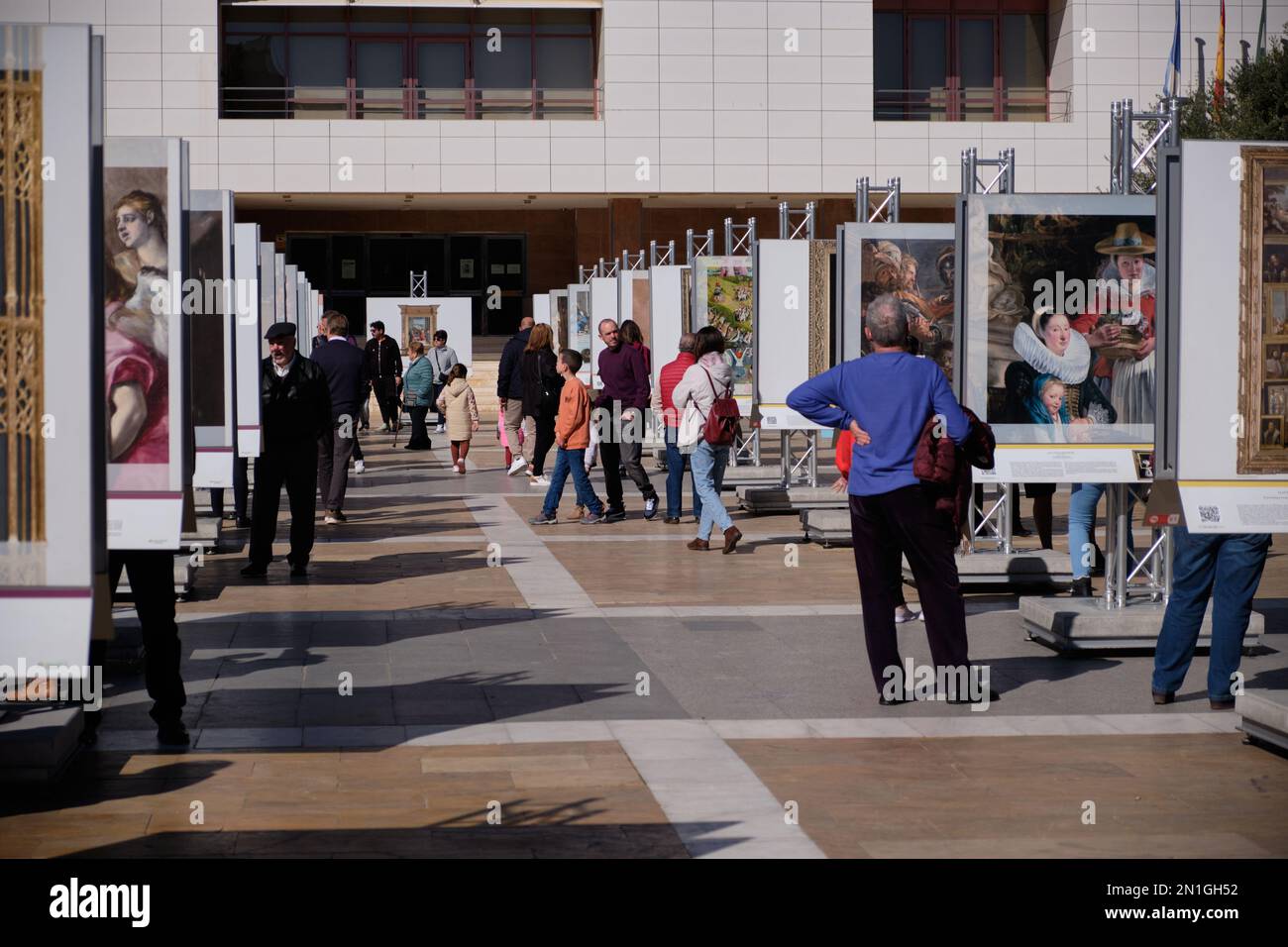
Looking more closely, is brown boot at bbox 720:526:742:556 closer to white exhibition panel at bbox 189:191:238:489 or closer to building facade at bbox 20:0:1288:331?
white exhibition panel at bbox 189:191:238:489

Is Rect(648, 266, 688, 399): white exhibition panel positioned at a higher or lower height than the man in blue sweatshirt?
higher

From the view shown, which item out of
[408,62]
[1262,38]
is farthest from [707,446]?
[408,62]

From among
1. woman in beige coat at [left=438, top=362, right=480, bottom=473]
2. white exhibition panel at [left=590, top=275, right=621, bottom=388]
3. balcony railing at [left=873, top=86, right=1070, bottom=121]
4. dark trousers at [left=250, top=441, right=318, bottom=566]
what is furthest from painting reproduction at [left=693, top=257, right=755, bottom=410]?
balcony railing at [left=873, top=86, right=1070, bottom=121]

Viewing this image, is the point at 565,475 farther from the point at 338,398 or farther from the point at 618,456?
the point at 338,398

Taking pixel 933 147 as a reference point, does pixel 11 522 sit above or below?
below

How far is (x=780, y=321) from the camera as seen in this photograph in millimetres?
18797

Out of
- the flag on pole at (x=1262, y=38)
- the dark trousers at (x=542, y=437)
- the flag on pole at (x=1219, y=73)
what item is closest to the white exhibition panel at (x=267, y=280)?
the dark trousers at (x=542, y=437)

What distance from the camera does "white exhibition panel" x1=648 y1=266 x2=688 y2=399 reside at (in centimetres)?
2392

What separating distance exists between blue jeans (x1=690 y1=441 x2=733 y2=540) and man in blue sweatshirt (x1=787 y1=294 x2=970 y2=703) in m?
6.57
